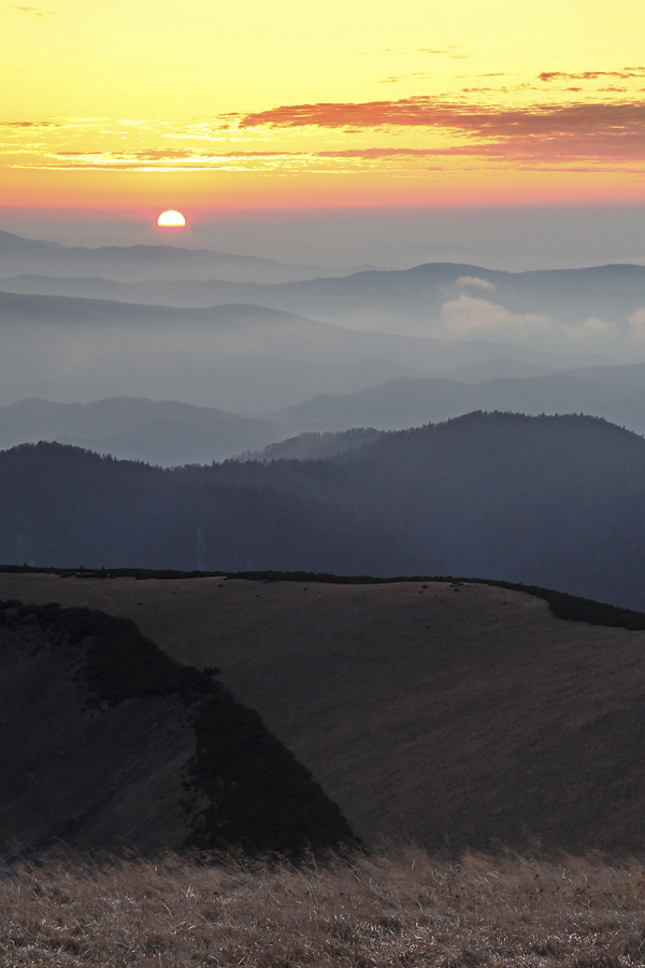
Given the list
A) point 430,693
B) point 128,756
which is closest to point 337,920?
point 430,693

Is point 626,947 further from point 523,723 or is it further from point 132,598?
point 132,598

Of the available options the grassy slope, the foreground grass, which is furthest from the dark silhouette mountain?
the foreground grass

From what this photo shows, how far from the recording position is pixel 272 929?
17.0 meters

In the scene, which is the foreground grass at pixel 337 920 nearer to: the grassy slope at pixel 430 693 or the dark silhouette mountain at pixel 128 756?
the grassy slope at pixel 430 693

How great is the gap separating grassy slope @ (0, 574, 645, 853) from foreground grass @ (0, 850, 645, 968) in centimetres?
926

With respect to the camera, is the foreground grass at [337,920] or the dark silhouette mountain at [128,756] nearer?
the foreground grass at [337,920]

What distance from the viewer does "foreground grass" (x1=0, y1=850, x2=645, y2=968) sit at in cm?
1548

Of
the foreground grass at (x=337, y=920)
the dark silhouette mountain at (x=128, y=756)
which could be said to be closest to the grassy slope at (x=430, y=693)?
the dark silhouette mountain at (x=128, y=756)

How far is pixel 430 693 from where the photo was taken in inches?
1734

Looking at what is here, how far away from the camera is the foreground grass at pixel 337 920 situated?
15477 millimetres

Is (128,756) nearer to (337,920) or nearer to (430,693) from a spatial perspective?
(430,693)

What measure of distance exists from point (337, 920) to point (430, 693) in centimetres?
2757

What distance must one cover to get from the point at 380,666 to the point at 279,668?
6.22 meters

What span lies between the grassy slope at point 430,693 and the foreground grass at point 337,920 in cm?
926
